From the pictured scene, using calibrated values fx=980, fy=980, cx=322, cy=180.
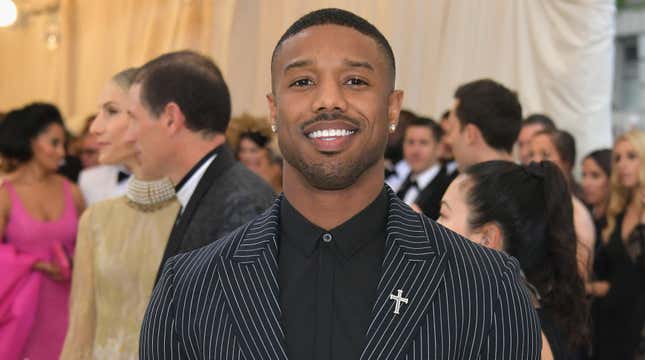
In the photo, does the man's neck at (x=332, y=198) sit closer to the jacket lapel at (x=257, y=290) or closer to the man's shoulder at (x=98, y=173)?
the jacket lapel at (x=257, y=290)

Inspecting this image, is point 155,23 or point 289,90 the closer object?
point 289,90

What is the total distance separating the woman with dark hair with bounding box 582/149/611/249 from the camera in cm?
607

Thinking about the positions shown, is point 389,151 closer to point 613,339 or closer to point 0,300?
point 613,339

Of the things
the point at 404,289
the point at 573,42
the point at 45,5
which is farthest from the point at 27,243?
the point at 45,5

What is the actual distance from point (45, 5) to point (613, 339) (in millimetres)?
7263

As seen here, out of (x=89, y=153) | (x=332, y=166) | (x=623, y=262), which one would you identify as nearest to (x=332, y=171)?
(x=332, y=166)

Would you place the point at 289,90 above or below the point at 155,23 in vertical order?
above

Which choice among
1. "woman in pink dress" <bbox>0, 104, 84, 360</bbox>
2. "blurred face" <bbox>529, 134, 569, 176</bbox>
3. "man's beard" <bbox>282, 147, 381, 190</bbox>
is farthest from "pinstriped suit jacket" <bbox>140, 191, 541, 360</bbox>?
"blurred face" <bbox>529, 134, 569, 176</bbox>

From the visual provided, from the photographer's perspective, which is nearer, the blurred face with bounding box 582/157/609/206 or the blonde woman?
the blonde woman

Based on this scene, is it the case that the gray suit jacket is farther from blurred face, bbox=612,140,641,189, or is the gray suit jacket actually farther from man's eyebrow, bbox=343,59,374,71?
blurred face, bbox=612,140,641,189

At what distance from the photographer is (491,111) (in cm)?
427

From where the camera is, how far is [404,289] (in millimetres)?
1727

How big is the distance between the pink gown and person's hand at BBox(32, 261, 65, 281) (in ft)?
0.09

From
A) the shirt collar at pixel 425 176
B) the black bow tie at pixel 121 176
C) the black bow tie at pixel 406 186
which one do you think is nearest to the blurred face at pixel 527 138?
the shirt collar at pixel 425 176
